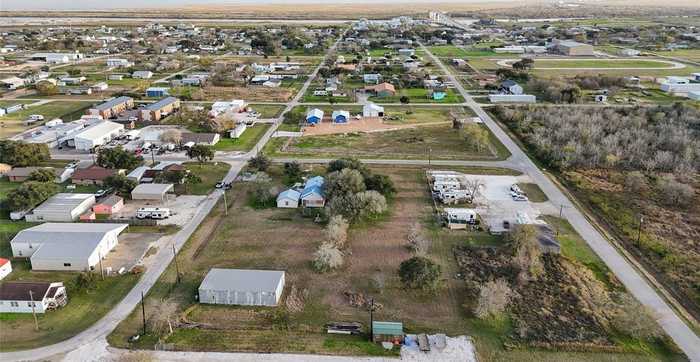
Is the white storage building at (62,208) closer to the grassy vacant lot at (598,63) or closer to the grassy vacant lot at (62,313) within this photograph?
the grassy vacant lot at (62,313)

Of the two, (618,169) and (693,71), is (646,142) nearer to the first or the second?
(618,169)

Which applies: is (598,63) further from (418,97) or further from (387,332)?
(387,332)

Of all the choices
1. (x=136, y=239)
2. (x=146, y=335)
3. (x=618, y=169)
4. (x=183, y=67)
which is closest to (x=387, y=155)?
(x=618, y=169)

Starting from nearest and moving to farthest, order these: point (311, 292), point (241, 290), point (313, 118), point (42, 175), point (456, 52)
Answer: point (241, 290)
point (311, 292)
point (42, 175)
point (313, 118)
point (456, 52)

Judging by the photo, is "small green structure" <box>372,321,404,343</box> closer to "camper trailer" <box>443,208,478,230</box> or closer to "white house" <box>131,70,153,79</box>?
"camper trailer" <box>443,208,478,230</box>

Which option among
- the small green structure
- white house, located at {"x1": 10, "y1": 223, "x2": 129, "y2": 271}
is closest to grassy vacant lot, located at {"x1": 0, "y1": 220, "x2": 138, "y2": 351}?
white house, located at {"x1": 10, "y1": 223, "x2": 129, "y2": 271}

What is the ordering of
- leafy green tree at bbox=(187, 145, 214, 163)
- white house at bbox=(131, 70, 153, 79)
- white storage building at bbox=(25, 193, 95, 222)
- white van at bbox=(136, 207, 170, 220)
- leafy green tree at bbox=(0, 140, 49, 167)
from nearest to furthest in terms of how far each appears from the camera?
white storage building at bbox=(25, 193, 95, 222)
white van at bbox=(136, 207, 170, 220)
leafy green tree at bbox=(0, 140, 49, 167)
leafy green tree at bbox=(187, 145, 214, 163)
white house at bbox=(131, 70, 153, 79)

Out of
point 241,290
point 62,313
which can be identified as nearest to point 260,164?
point 241,290
